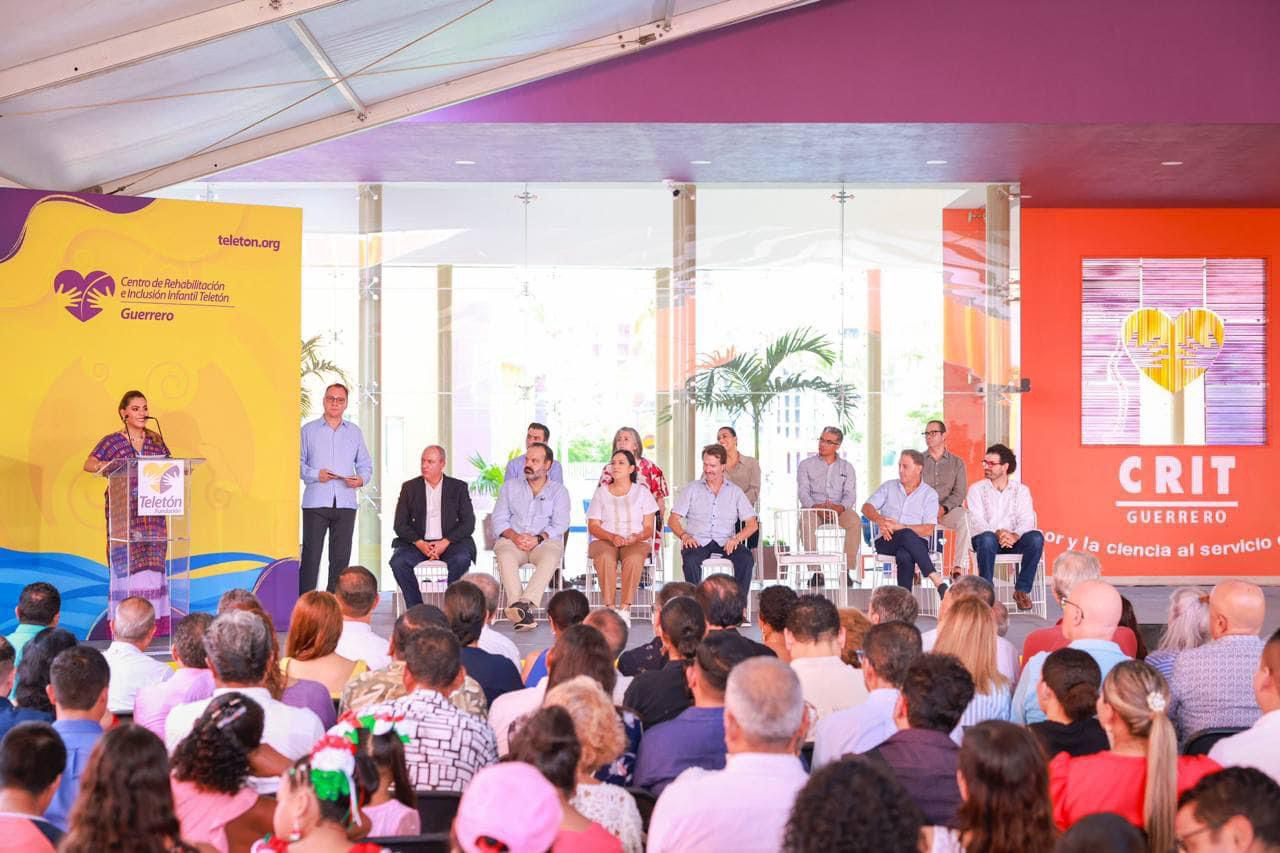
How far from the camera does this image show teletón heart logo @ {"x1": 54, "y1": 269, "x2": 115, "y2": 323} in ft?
25.5

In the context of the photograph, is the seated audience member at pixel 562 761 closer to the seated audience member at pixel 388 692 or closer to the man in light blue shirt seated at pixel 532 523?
the seated audience member at pixel 388 692

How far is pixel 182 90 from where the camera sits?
7254 mm

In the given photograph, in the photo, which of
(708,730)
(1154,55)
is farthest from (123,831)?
(1154,55)

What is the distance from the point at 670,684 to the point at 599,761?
116cm

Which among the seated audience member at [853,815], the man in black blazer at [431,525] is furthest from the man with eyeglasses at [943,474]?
the seated audience member at [853,815]

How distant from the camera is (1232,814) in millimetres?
2488

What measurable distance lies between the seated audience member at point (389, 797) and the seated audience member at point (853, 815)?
1144mm

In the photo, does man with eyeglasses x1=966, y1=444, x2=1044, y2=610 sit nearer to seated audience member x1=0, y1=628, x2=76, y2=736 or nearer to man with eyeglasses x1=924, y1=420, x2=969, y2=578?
man with eyeglasses x1=924, y1=420, x2=969, y2=578

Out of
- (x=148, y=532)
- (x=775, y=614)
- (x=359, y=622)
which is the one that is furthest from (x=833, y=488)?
(x=359, y=622)

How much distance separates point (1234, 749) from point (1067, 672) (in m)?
0.43

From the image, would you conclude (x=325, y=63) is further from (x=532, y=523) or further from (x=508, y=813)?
(x=508, y=813)

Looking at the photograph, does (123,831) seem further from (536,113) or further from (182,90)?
(536,113)

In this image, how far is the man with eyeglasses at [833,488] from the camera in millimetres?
10188

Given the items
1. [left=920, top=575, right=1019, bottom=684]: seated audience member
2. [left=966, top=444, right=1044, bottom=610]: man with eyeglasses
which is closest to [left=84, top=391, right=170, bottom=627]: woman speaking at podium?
[left=920, top=575, right=1019, bottom=684]: seated audience member
